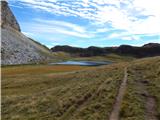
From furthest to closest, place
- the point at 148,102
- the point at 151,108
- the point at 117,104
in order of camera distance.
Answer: the point at 148,102 < the point at 117,104 < the point at 151,108

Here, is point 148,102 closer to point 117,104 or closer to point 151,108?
point 151,108

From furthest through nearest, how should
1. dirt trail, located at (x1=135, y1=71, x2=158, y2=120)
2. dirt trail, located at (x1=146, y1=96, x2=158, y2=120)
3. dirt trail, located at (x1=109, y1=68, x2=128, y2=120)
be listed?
dirt trail, located at (x1=109, y1=68, x2=128, y2=120) → dirt trail, located at (x1=135, y1=71, x2=158, y2=120) → dirt trail, located at (x1=146, y1=96, x2=158, y2=120)

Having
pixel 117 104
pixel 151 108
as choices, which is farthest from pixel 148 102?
pixel 117 104

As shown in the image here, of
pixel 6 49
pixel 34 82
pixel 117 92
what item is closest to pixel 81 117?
pixel 117 92

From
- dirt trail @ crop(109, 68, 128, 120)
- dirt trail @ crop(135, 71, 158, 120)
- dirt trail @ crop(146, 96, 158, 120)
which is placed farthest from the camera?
dirt trail @ crop(109, 68, 128, 120)

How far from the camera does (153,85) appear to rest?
37.8 meters

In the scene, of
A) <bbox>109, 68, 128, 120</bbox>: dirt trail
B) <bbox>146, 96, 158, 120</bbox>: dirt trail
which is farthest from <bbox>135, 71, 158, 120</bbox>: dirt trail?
<bbox>109, 68, 128, 120</bbox>: dirt trail

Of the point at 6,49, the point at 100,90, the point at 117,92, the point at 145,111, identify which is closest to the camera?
the point at 145,111

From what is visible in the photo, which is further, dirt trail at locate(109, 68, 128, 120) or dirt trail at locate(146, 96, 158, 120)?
dirt trail at locate(109, 68, 128, 120)

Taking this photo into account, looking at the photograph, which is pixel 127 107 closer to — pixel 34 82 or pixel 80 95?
pixel 80 95

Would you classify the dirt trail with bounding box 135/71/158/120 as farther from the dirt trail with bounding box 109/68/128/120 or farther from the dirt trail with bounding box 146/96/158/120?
the dirt trail with bounding box 109/68/128/120

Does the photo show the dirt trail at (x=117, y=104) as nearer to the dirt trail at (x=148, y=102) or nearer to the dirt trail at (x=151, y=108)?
the dirt trail at (x=148, y=102)

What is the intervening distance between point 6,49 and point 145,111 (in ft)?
542

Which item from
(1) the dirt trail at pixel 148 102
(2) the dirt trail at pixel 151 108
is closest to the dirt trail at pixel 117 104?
(1) the dirt trail at pixel 148 102
